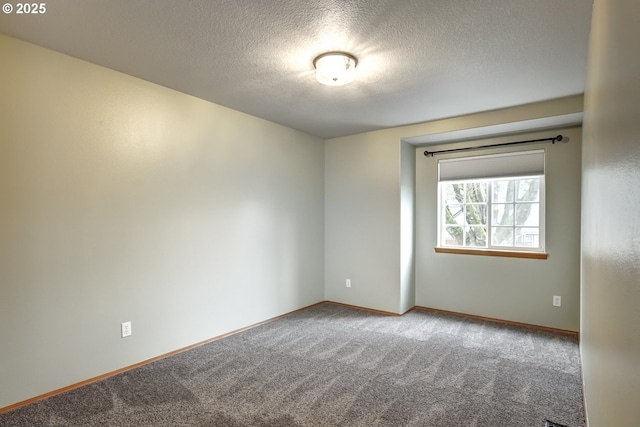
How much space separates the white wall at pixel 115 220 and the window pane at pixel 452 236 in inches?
96.1

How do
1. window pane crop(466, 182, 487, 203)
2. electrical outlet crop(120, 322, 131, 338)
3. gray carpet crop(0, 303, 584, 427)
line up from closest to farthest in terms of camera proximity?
1. gray carpet crop(0, 303, 584, 427)
2. electrical outlet crop(120, 322, 131, 338)
3. window pane crop(466, 182, 487, 203)

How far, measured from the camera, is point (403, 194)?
4.43 meters

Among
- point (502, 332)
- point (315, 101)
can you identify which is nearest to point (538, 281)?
point (502, 332)

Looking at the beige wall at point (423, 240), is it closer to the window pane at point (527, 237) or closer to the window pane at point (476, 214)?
the window pane at point (527, 237)

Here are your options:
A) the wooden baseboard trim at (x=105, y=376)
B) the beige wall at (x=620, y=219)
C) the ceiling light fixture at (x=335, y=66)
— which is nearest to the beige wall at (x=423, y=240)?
the wooden baseboard trim at (x=105, y=376)

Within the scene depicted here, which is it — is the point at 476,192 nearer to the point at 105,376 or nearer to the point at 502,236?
the point at 502,236

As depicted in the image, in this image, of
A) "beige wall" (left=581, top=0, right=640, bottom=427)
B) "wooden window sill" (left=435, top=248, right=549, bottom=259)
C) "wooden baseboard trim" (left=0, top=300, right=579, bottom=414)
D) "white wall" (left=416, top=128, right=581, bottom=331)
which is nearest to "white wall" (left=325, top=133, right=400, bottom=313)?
"wooden baseboard trim" (left=0, top=300, right=579, bottom=414)

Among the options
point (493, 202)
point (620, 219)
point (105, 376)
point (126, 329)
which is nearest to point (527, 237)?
point (493, 202)

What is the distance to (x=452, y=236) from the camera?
4574 mm

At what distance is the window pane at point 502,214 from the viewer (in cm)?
414

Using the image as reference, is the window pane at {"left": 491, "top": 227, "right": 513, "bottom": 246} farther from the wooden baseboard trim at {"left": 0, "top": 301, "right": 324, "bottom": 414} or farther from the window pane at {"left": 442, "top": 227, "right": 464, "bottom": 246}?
the wooden baseboard trim at {"left": 0, "top": 301, "right": 324, "bottom": 414}

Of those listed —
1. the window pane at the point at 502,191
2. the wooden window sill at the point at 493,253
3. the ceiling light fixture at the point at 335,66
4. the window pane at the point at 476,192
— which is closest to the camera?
the ceiling light fixture at the point at 335,66

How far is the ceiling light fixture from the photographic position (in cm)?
241

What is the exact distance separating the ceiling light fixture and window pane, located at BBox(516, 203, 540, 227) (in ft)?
9.49
